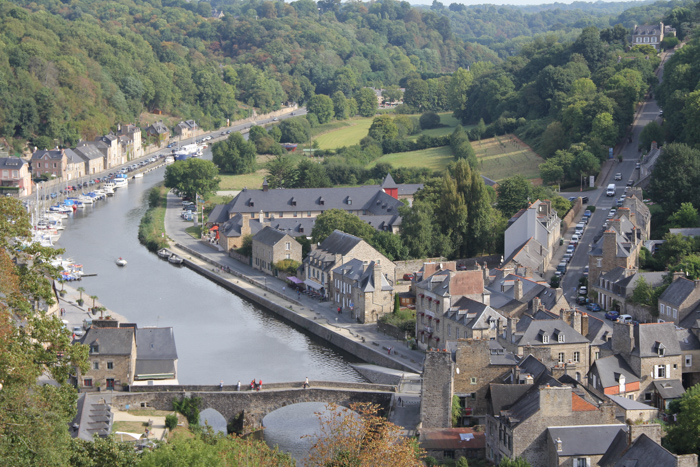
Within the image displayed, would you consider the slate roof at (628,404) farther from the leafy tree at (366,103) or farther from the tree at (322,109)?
the leafy tree at (366,103)

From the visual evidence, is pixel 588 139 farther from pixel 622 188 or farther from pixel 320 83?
pixel 320 83

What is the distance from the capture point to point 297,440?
115 feet

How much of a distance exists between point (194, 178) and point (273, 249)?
22.8 m

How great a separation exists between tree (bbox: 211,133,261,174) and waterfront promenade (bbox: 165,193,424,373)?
1720cm

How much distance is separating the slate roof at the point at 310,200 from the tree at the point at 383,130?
34915 millimetres

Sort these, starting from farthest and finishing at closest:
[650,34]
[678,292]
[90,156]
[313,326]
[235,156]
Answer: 1. [650,34]
2. [90,156]
3. [235,156]
4. [313,326]
5. [678,292]

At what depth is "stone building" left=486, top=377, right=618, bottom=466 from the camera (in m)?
30.2

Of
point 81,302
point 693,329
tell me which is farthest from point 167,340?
point 693,329

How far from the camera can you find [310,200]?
70625 mm

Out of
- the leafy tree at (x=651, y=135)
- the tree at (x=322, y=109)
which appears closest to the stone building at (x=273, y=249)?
the leafy tree at (x=651, y=135)

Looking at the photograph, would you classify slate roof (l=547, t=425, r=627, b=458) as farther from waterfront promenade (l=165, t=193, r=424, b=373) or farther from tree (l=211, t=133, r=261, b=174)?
tree (l=211, t=133, r=261, b=174)

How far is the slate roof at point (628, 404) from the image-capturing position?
33.5 m

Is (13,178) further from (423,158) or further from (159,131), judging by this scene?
(423,158)

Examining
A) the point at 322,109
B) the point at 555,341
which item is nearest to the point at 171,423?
the point at 555,341
